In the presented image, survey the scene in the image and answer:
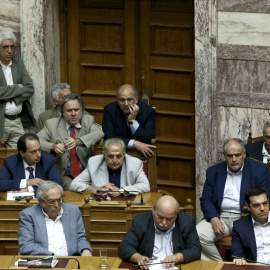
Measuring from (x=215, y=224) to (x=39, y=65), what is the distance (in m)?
3.04

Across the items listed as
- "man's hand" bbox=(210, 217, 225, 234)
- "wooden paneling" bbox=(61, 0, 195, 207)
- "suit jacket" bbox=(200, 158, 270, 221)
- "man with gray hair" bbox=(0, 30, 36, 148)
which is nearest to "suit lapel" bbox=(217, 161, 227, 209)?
"suit jacket" bbox=(200, 158, 270, 221)

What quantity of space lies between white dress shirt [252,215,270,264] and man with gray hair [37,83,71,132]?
285cm

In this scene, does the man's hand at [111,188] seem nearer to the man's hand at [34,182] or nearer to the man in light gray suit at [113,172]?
the man in light gray suit at [113,172]

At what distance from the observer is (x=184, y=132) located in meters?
9.99

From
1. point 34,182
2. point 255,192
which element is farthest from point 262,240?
point 34,182

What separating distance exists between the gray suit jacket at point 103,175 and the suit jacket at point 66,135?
0.45 meters

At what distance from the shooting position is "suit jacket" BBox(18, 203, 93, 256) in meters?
7.02

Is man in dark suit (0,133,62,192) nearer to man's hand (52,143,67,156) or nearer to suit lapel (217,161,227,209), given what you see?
man's hand (52,143,67,156)

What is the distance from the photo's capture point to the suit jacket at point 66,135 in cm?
866

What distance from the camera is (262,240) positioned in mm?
7172

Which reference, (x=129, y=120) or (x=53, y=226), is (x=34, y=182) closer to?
(x=53, y=226)

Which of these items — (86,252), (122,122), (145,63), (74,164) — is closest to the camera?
(86,252)

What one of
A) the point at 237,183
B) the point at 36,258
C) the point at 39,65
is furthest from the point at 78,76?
the point at 36,258

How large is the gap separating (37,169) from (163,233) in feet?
5.85
